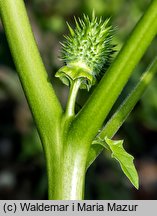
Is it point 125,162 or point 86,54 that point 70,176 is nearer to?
point 125,162

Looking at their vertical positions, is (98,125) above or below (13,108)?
below

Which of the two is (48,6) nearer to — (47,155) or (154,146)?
(154,146)

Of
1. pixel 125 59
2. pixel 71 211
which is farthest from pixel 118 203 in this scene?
pixel 125 59

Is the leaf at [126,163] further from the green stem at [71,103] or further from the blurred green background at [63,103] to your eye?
the blurred green background at [63,103]

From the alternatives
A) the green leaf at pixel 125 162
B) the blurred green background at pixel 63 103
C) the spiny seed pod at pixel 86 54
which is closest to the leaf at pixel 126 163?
the green leaf at pixel 125 162

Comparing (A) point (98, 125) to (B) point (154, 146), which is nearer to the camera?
(A) point (98, 125)

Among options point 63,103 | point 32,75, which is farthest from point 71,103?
point 63,103

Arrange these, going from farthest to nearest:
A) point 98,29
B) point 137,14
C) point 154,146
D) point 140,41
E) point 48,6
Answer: point 154,146
point 48,6
point 137,14
point 98,29
point 140,41

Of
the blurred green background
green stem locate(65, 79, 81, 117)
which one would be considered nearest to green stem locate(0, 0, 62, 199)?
green stem locate(65, 79, 81, 117)
